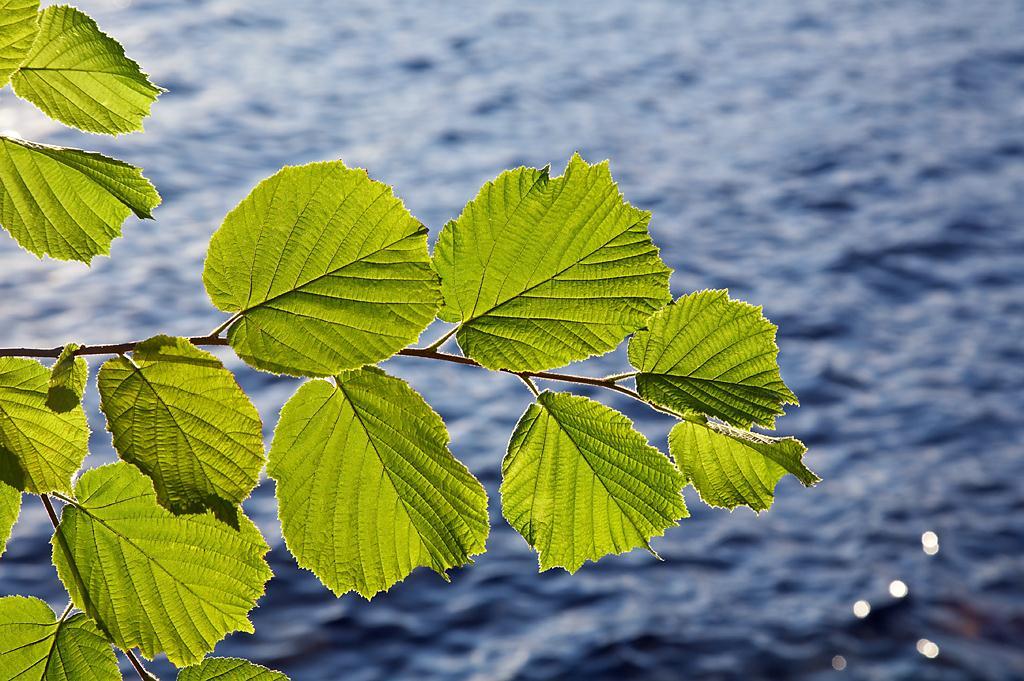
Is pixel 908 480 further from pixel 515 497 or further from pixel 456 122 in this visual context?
pixel 515 497

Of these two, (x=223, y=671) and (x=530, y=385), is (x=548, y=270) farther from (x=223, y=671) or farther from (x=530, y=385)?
(x=223, y=671)

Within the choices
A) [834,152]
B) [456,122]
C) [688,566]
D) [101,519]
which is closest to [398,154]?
[456,122]

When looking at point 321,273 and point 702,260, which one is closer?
point 321,273

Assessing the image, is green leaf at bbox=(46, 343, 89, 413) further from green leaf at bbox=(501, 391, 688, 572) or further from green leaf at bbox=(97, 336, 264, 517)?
green leaf at bbox=(501, 391, 688, 572)

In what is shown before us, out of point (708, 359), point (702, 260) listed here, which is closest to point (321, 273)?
point (708, 359)

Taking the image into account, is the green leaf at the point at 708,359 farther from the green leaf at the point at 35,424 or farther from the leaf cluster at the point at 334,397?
the green leaf at the point at 35,424

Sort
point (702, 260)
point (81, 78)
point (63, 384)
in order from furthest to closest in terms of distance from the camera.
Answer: point (702, 260), point (81, 78), point (63, 384)
